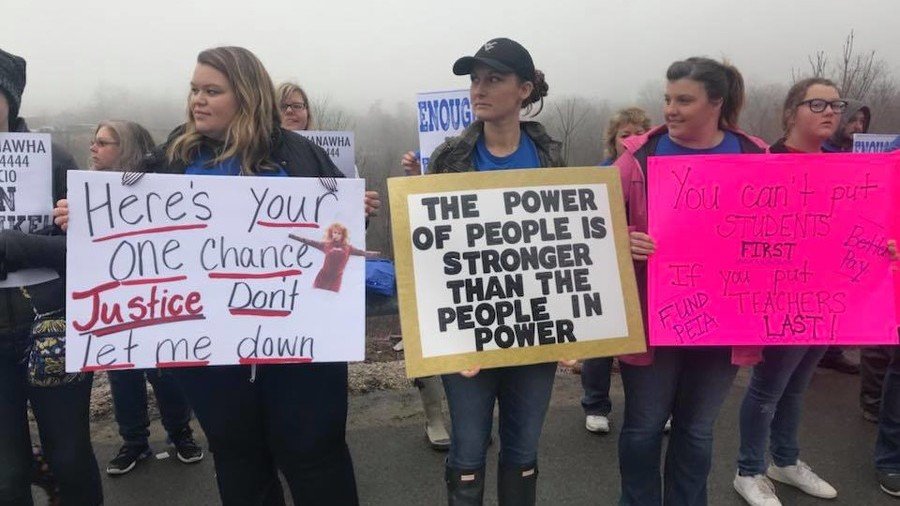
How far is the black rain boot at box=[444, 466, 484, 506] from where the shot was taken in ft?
6.66

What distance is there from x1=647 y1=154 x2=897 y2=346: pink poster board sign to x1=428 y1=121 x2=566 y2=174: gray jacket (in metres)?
0.35

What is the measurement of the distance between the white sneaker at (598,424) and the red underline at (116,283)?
2456 mm

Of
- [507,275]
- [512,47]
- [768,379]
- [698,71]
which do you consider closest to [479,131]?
[512,47]

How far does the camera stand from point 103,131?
9.64 feet

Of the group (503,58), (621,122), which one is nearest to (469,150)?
(503,58)

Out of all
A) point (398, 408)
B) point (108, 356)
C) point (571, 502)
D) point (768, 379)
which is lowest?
point (571, 502)

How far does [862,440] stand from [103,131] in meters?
4.45

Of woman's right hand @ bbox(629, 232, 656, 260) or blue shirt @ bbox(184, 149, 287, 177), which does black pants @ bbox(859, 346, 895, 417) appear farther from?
blue shirt @ bbox(184, 149, 287, 177)

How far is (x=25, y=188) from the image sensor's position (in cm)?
201

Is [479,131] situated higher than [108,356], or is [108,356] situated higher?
[479,131]

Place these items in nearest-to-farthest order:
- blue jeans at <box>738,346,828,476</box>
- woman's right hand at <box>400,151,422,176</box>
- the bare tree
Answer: blue jeans at <box>738,346,828,476</box>, woman's right hand at <box>400,151,422,176</box>, the bare tree

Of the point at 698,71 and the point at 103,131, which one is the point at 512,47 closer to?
the point at 698,71

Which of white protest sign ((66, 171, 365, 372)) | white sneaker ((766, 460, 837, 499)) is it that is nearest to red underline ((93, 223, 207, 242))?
white protest sign ((66, 171, 365, 372))

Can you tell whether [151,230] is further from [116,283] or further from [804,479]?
[804,479]
